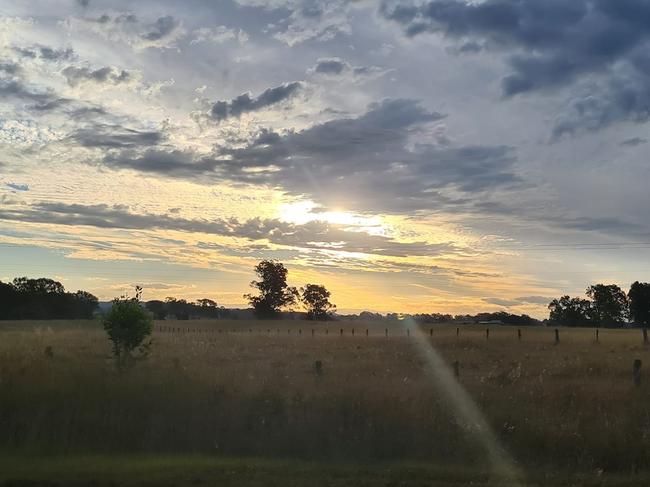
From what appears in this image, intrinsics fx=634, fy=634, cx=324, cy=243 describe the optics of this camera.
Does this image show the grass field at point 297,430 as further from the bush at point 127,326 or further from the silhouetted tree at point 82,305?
the silhouetted tree at point 82,305

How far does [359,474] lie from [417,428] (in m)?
2.74

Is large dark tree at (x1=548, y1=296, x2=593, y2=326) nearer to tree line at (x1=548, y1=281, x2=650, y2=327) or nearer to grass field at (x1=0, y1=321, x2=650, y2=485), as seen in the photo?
tree line at (x1=548, y1=281, x2=650, y2=327)

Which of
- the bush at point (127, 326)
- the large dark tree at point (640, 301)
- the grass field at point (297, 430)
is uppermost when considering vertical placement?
the large dark tree at point (640, 301)

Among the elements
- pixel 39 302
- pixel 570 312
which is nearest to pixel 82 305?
pixel 39 302

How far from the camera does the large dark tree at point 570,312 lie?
464ft

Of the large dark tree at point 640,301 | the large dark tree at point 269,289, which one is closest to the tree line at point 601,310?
the large dark tree at point 640,301

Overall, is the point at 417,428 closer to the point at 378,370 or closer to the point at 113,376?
the point at 113,376

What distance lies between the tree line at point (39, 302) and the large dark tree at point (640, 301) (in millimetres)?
110299

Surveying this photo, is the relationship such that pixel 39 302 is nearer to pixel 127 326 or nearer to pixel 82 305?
pixel 82 305

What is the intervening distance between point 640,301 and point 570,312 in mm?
20118

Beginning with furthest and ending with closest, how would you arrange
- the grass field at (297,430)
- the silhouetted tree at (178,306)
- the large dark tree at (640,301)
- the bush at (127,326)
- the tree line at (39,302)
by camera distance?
1. the silhouetted tree at (178,306)
2. the large dark tree at (640,301)
3. the tree line at (39,302)
4. the bush at (127,326)
5. the grass field at (297,430)

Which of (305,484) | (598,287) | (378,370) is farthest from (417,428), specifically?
(598,287)

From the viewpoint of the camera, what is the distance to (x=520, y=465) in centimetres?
1170

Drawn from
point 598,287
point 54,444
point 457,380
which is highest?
point 598,287
